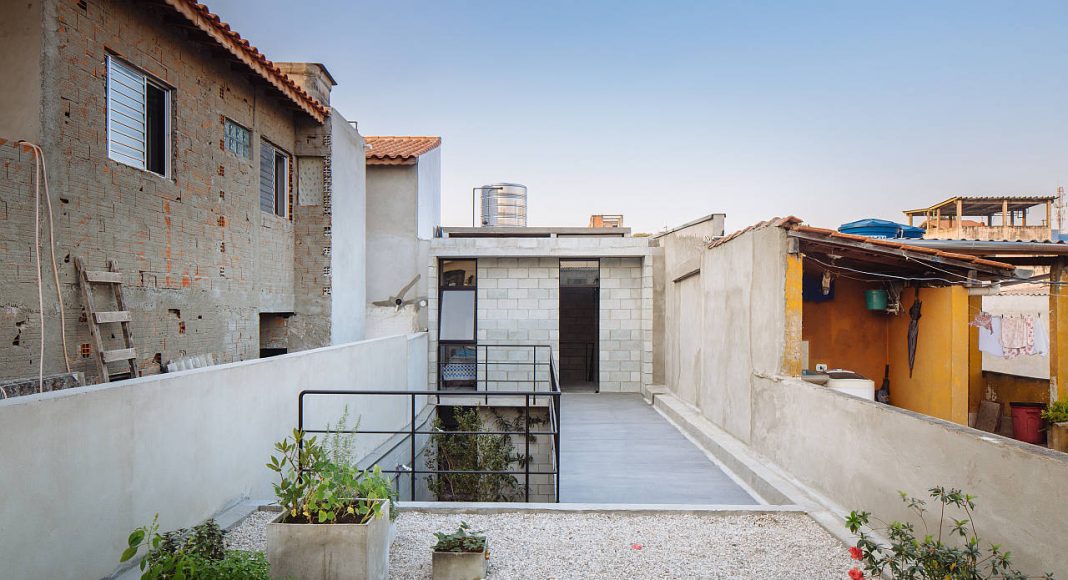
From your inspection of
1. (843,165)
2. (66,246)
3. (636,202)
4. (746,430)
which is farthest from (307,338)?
Answer: (636,202)

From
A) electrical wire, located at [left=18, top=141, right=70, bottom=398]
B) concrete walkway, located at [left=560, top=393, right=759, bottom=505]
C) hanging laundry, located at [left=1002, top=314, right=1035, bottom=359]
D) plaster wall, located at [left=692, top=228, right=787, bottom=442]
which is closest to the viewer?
electrical wire, located at [left=18, top=141, right=70, bottom=398]

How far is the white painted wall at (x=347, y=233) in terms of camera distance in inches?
364

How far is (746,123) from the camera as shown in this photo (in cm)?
1350

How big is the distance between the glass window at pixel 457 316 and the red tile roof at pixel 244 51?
416cm

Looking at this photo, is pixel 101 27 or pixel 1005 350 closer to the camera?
pixel 101 27

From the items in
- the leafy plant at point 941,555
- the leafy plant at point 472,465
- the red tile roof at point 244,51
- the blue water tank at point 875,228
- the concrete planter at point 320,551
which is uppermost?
the red tile roof at point 244,51

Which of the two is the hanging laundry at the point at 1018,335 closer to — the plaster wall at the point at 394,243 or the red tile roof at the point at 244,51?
the plaster wall at the point at 394,243

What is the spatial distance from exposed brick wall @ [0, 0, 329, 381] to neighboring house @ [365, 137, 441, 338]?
271cm

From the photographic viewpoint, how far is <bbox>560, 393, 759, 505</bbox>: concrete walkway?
18.0 feet

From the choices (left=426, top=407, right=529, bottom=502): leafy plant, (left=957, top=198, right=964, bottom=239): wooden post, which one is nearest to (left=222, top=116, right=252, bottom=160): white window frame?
(left=426, top=407, right=529, bottom=502): leafy plant

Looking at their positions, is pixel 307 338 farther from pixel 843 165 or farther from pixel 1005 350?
pixel 843 165

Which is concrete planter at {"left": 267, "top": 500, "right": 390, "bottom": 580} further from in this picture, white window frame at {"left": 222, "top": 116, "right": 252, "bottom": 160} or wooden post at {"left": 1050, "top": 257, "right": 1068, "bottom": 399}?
wooden post at {"left": 1050, "top": 257, "right": 1068, "bottom": 399}

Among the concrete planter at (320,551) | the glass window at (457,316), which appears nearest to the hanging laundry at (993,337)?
the concrete planter at (320,551)

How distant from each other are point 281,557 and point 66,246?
353cm
